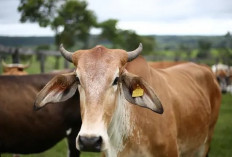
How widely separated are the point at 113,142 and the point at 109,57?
839 millimetres

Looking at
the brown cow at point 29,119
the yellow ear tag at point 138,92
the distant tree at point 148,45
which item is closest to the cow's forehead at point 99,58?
the yellow ear tag at point 138,92

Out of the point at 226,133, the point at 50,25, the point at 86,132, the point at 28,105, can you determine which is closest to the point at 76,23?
the point at 50,25

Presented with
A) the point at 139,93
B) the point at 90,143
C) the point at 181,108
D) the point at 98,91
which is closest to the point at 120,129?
the point at 139,93

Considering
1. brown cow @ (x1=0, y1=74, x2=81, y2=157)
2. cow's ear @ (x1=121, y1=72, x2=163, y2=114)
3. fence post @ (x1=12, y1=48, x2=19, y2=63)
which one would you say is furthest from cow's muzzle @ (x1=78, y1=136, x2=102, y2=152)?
fence post @ (x1=12, y1=48, x2=19, y2=63)

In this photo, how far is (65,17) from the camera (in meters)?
37.9

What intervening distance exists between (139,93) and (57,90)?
2.66ft

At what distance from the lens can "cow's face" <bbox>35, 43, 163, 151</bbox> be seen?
292cm

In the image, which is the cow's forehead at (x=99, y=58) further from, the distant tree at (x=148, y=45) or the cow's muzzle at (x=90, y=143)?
the distant tree at (x=148, y=45)

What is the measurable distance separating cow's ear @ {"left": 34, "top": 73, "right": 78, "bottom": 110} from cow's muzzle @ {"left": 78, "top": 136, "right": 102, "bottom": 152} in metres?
0.82

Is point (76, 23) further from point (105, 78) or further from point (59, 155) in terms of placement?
point (105, 78)

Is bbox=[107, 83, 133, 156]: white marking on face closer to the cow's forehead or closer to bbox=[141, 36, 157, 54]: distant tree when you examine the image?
the cow's forehead

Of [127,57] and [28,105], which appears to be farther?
[28,105]

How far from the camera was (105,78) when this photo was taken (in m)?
3.19

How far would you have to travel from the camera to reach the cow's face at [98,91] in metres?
2.92
